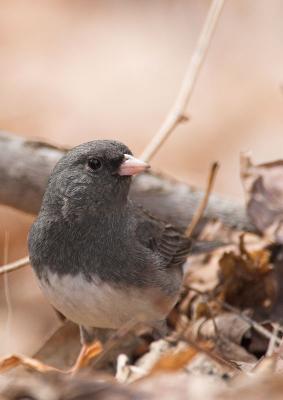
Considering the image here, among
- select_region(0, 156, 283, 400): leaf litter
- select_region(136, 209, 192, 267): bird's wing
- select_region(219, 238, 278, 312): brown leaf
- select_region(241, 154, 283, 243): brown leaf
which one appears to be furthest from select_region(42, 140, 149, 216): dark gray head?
select_region(241, 154, 283, 243): brown leaf

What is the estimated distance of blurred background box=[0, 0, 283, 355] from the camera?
526cm

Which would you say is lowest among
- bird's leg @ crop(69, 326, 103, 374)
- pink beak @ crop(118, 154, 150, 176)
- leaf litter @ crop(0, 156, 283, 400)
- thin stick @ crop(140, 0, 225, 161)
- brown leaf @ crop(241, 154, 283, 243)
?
bird's leg @ crop(69, 326, 103, 374)

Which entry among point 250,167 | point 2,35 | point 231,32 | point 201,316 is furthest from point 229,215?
point 2,35

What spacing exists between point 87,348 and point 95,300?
1.68 feet

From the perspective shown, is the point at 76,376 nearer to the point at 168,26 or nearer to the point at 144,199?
the point at 144,199

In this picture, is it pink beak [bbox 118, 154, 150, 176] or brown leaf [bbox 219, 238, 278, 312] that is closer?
pink beak [bbox 118, 154, 150, 176]

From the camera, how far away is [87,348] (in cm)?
330

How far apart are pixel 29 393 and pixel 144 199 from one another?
6.35 feet

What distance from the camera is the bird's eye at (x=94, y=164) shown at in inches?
117

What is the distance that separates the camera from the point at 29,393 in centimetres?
213

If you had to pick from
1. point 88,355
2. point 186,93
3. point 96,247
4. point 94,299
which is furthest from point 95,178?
point 186,93

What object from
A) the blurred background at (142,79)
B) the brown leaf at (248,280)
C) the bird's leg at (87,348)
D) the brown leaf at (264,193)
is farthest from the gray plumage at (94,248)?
the blurred background at (142,79)

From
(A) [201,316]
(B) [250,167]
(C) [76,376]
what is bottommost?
(A) [201,316]

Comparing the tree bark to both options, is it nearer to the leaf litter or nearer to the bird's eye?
the leaf litter
